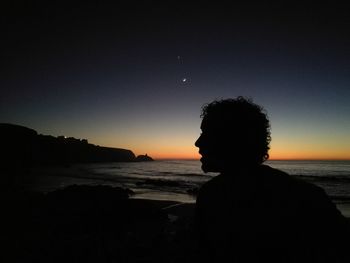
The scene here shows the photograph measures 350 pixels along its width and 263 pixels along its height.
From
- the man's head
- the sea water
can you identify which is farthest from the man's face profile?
the sea water

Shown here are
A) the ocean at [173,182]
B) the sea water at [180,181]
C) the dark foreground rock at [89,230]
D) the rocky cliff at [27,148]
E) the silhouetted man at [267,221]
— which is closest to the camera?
the silhouetted man at [267,221]

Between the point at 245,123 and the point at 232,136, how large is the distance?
16 cm

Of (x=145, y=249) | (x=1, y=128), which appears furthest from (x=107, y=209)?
(x=1, y=128)

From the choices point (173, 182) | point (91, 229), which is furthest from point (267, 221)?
point (173, 182)

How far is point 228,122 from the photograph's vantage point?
2.13 meters

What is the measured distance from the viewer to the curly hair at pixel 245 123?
2088 mm

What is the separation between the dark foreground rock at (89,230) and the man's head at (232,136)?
4.69 meters

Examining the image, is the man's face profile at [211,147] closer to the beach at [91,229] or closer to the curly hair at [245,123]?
the curly hair at [245,123]

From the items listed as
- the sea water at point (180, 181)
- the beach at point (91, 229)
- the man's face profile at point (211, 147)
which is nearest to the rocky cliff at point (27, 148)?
the sea water at point (180, 181)

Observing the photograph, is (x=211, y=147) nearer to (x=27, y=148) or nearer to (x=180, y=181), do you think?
(x=180, y=181)

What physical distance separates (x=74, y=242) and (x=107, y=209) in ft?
15.2

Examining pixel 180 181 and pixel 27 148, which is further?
pixel 27 148

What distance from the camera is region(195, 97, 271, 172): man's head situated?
81.0 inches

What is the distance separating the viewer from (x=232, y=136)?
2082 millimetres
